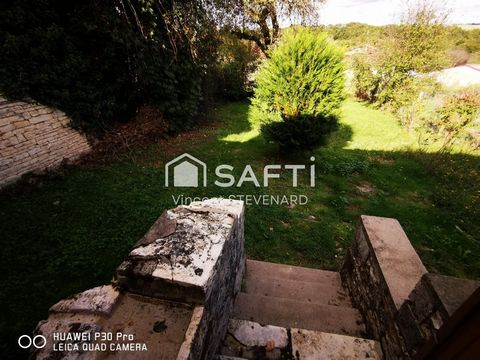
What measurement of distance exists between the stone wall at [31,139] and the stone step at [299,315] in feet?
17.7

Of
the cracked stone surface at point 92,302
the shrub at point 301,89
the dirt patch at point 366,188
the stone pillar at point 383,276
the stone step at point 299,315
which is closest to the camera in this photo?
the cracked stone surface at point 92,302

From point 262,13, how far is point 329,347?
13093 mm

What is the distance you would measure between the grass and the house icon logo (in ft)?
0.74

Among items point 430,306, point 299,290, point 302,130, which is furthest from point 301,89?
point 430,306

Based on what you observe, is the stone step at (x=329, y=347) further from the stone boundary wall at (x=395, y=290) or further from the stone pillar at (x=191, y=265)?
the stone pillar at (x=191, y=265)

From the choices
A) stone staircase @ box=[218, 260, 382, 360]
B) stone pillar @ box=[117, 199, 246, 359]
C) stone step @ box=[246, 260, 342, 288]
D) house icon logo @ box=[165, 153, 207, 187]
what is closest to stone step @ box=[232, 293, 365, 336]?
stone staircase @ box=[218, 260, 382, 360]

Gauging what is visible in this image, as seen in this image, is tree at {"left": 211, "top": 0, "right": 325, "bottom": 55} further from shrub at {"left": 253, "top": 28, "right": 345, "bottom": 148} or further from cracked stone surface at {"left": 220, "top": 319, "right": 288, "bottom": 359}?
cracked stone surface at {"left": 220, "top": 319, "right": 288, "bottom": 359}

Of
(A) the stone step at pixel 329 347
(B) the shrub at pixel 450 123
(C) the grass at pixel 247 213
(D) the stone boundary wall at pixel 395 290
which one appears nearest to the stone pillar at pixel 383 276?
(D) the stone boundary wall at pixel 395 290

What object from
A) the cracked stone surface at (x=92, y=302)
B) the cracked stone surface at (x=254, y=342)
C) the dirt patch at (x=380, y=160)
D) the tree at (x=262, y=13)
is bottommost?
the dirt patch at (x=380, y=160)

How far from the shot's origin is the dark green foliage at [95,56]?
514 cm

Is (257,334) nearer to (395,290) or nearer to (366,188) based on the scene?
(395,290)

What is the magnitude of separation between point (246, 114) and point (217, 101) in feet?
8.67

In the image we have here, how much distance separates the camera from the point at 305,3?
10438 millimetres

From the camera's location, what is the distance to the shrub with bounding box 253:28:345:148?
583 centimetres
